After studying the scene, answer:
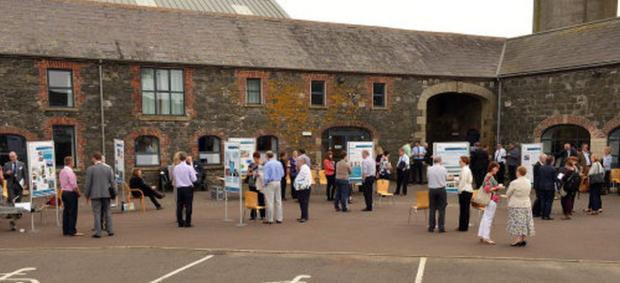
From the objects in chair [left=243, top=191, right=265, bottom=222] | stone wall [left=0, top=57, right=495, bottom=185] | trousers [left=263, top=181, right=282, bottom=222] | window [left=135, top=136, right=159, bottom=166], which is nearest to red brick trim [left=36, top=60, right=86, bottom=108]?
stone wall [left=0, top=57, right=495, bottom=185]

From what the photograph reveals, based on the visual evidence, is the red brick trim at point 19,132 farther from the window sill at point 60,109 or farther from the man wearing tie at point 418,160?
the man wearing tie at point 418,160

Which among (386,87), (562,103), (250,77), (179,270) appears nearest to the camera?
(179,270)

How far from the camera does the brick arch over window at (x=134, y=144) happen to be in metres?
18.9

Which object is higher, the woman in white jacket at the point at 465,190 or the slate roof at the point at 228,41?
the slate roof at the point at 228,41

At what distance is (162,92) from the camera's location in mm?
19516

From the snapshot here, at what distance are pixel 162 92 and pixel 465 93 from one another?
46.1 feet

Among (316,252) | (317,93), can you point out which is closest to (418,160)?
(317,93)

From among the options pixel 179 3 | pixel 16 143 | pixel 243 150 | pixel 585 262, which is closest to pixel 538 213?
pixel 585 262

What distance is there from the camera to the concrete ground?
7.44 meters

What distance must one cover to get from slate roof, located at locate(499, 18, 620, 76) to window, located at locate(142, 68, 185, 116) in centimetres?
1518

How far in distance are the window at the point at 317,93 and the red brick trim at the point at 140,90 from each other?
206 inches

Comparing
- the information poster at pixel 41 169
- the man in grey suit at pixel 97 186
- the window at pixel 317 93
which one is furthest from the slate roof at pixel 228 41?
the man in grey suit at pixel 97 186

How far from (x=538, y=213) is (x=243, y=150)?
29.5 feet

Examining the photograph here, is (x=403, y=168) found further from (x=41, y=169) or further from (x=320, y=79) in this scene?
(x=41, y=169)
